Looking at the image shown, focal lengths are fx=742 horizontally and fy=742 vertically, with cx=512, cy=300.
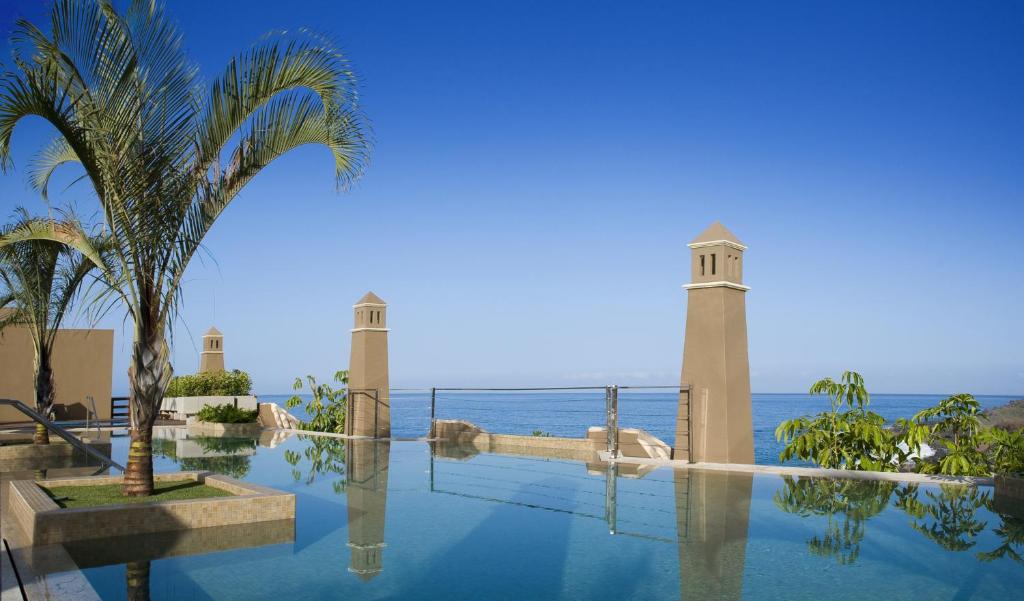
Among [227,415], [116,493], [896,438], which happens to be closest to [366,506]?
[116,493]

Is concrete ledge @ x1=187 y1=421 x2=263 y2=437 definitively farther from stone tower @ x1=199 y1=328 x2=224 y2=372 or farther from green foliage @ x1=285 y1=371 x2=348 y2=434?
stone tower @ x1=199 y1=328 x2=224 y2=372

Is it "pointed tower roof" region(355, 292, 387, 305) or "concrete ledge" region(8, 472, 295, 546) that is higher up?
"pointed tower roof" region(355, 292, 387, 305)

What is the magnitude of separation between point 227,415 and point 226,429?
56cm

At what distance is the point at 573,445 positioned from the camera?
1070 centimetres

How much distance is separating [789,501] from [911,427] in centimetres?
234

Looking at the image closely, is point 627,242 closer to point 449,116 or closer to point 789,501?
point 449,116

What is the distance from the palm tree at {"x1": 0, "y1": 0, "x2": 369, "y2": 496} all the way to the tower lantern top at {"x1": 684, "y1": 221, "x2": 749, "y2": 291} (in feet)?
14.4

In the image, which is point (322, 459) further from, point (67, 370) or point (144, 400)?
point (67, 370)

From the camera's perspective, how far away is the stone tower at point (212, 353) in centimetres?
2000

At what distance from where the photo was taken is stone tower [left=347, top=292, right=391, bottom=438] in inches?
488

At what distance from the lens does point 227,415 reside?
51.8 feet

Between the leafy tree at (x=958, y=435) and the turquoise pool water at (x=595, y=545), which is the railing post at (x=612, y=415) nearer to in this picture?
the turquoise pool water at (x=595, y=545)

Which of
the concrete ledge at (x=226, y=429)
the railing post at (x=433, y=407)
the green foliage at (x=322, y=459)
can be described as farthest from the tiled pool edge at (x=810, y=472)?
the concrete ledge at (x=226, y=429)

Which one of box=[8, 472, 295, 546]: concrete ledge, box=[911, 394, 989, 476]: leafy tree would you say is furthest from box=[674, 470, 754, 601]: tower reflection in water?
box=[8, 472, 295, 546]: concrete ledge
